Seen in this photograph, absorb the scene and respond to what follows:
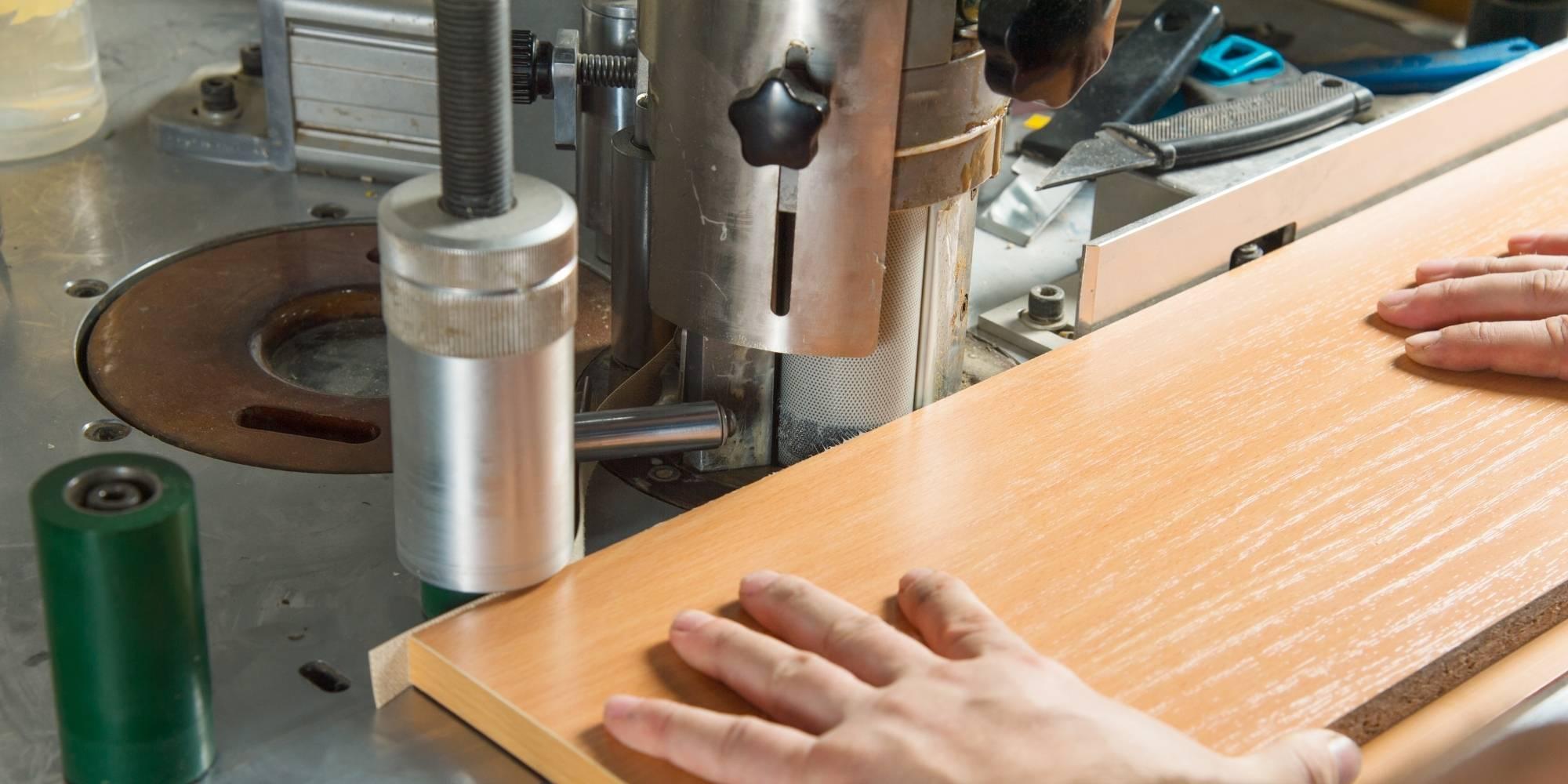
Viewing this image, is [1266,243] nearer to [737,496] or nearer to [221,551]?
[737,496]

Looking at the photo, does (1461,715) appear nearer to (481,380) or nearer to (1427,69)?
(481,380)

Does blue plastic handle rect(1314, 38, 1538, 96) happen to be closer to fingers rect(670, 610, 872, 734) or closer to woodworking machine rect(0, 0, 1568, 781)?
woodworking machine rect(0, 0, 1568, 781)

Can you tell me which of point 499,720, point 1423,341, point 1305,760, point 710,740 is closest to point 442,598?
point 499,720

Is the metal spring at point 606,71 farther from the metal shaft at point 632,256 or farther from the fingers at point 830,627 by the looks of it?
the fingers at point 830,627

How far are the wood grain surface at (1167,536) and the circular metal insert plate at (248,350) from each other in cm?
25

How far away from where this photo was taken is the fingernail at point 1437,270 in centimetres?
109

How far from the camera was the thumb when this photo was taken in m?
0.68

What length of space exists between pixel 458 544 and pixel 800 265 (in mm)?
242

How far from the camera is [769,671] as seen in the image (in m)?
0.71

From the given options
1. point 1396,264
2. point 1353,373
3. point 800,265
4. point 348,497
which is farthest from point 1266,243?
point 348,497

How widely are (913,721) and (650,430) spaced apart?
28cm

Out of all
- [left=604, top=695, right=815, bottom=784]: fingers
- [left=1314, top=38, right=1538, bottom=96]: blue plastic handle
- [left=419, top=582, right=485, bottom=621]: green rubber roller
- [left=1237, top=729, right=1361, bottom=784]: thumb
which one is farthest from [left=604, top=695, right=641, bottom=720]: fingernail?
[left=1314, top=38, right=1538, bottom=96]: blue plastic handle

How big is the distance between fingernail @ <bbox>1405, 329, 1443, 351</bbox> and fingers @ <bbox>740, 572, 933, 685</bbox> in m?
0.46

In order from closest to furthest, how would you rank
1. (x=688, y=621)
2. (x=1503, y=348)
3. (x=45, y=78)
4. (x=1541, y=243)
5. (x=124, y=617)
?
(x=124, y=617), (x=688, y=621), (x=1503, y=348), (x=1541, y=243), (x=45, y=78)
